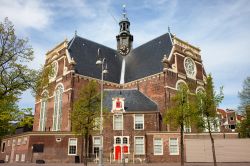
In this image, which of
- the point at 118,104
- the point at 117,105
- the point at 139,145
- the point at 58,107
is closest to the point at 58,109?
the point at 58,107

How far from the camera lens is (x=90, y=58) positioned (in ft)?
156

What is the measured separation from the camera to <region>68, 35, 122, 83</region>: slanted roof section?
44625 millimetres

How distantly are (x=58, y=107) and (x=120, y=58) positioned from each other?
1663 centimetres

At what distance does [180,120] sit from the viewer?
2727 cm

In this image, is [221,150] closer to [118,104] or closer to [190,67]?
[118,104]

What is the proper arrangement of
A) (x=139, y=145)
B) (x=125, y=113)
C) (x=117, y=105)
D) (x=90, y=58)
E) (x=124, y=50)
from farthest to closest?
1. (x=124, y=50)
2. (x=90, y=58)
3. (x=117, y=105)
4. (x=125, y=113)
5. (x=139, y=145)

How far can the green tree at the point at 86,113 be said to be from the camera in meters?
26.8

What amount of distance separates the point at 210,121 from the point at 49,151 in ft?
66.0

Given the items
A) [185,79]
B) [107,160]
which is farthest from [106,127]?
[185,79]

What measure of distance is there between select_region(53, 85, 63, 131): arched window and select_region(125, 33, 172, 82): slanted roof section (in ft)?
39.2

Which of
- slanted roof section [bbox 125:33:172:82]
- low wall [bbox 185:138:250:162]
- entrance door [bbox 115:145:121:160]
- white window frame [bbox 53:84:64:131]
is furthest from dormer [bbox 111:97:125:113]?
white window frame [bbox 53:84:64:131]

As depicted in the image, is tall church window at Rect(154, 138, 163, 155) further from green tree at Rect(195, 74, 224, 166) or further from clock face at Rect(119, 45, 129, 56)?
clock face at Rect(119, 45, 129, 56)

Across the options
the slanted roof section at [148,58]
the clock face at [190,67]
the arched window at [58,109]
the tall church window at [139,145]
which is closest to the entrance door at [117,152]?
the tall church window at [139,145]

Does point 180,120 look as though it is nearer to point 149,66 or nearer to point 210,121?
point 210,121
